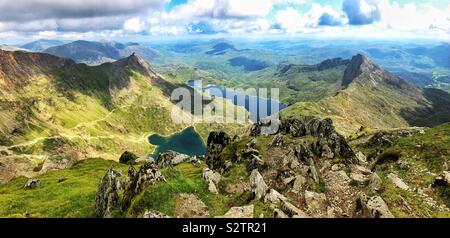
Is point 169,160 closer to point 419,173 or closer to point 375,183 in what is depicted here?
point 419,173

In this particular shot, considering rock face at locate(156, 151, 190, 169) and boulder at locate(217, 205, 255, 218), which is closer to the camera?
boulder at locate(217, 205, 255, 218)

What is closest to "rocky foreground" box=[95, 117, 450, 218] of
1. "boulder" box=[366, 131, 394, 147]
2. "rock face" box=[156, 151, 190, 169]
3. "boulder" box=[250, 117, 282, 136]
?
"boulder" box=[250, 117, 282, 136]

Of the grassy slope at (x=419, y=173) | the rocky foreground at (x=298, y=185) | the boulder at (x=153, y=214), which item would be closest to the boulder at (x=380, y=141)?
the grassy slope at (x=419, y=173)

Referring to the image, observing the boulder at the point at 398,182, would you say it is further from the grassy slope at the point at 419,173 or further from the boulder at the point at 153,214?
the boulder at the point at 153,214

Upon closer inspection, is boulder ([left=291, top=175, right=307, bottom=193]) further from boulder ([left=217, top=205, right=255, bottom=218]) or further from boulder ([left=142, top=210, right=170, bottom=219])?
boulder ([left=142, top=210, right=170, bottom=219])
